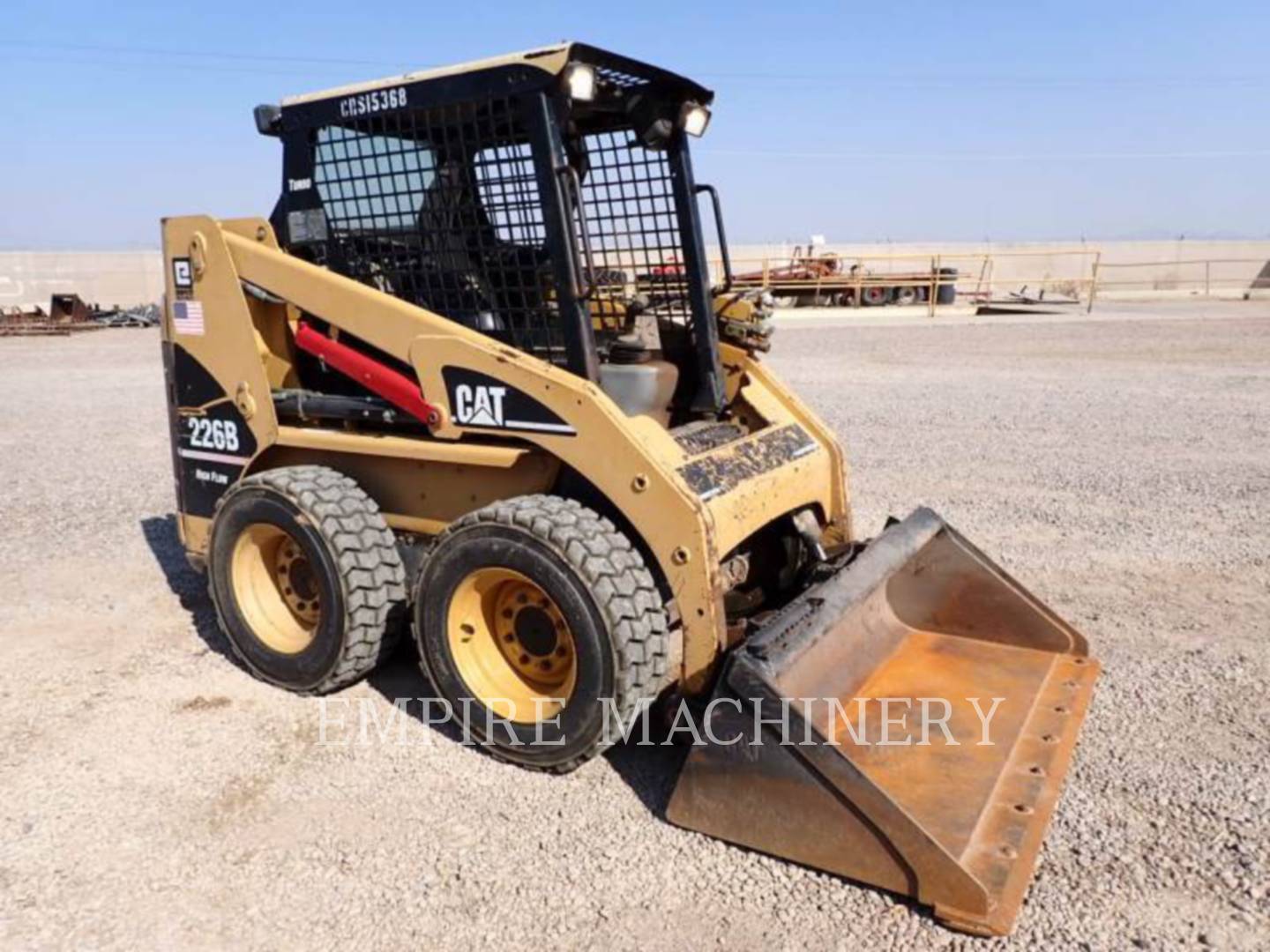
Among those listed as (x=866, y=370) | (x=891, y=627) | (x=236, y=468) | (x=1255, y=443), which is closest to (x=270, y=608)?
(x=236, y=468)

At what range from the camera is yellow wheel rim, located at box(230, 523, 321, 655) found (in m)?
4.02

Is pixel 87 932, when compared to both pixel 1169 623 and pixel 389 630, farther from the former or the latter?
pixel 1169 623

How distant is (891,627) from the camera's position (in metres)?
3.95

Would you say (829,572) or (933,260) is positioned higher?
(933,260)

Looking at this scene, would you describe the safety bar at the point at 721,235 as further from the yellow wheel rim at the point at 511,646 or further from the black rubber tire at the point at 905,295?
the black rubber tire at the point at 905,295

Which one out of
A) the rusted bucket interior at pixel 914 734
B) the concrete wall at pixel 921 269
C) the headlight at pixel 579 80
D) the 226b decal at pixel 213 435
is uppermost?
the concrete wall at pixel 921 269

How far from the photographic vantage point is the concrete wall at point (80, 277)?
32969mm

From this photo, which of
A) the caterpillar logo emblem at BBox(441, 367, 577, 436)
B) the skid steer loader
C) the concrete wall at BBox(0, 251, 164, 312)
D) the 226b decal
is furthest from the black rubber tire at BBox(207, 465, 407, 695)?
the concrete wall at BBox(0, 251, 164, 312)

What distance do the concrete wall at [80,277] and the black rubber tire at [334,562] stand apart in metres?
32.0

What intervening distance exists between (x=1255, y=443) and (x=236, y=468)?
25.8 ft

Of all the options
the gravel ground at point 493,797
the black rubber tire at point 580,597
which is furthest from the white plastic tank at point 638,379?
the gravel ground at point 493,797

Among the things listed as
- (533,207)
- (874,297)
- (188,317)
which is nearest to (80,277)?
(874,297)

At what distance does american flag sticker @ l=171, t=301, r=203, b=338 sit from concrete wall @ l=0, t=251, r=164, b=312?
31.2 metres

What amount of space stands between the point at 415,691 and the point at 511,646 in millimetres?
700
